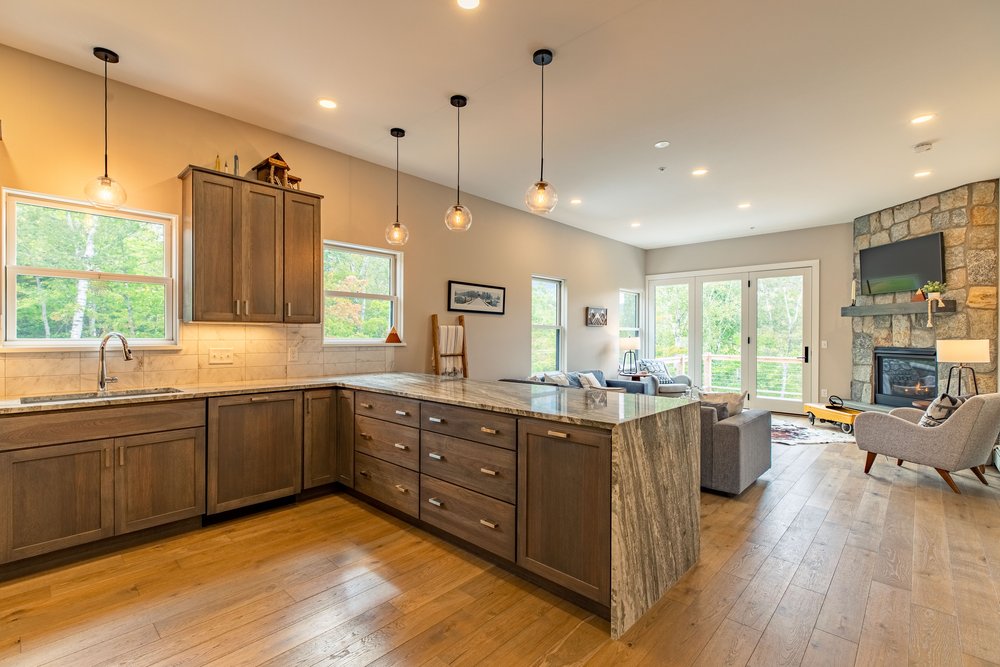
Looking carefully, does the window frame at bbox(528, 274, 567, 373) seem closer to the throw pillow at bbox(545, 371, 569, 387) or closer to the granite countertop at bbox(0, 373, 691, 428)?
the throw pillow at bbox(545, 371, 569, 387)

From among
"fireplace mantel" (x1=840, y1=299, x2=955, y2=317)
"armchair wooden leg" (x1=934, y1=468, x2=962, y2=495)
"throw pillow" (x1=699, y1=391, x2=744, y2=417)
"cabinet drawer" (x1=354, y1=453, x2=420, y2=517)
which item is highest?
"fireplace mantel" (x1=840, y1=299, x2=955, y2=317)

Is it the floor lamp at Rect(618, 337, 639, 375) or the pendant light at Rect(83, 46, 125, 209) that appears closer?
the pendant light at Rect(83, 46, 125, 209)

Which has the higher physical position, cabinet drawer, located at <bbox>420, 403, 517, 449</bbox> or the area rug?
cabinet drawer, located at <bbox>420, 403, 517, 449</bbox>

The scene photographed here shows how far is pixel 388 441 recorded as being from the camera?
10.4 ft

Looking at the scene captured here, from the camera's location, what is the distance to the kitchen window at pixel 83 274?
283 centimetres

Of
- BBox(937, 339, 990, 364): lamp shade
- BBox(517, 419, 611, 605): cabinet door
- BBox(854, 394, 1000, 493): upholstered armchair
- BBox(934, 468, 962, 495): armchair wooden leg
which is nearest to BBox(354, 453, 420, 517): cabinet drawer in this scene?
BBox(517, 419, 611, 605): cabinet door

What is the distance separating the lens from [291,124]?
3.70 m

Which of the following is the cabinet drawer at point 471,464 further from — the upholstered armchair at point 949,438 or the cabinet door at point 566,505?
the upholstered armchair at point 949,438

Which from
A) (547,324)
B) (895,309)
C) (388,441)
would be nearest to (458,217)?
(388,441)

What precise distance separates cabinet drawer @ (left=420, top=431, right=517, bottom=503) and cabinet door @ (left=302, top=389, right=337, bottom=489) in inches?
44.7

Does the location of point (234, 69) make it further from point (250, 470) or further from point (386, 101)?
point (250, 470)

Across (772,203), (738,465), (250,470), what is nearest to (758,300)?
(772,203)

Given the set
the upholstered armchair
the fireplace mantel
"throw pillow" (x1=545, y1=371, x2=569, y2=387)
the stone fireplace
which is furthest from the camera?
"throw pillow" (x1=545, y1=371, x2=569, y2=387)

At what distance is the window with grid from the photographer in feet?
21.4
